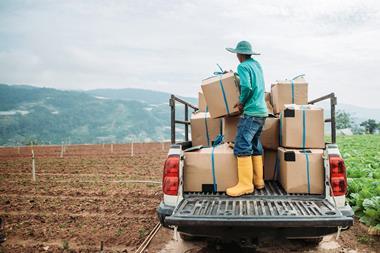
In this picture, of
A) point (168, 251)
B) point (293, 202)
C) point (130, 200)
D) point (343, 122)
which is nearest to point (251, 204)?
point (293, 202)

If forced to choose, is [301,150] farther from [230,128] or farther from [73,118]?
[73,118]

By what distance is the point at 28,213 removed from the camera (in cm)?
679

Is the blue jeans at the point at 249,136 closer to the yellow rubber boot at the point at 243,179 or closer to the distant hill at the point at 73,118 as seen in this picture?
the yellow rubber boot at the point at 243,179

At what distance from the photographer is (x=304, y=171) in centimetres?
400

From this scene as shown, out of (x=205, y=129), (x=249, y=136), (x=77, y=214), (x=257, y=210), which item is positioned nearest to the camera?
(x=257, y=210)

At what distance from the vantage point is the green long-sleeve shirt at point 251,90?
4.16 m

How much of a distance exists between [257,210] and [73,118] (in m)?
132

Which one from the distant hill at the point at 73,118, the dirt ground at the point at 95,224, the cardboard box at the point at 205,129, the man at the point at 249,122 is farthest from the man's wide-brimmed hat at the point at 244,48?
the distant hill at the point at 73,118

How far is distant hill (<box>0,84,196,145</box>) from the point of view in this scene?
109 meters

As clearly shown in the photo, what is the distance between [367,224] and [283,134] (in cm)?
232

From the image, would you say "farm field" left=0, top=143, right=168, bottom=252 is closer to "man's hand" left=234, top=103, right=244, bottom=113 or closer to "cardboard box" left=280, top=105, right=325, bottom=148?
"man's hand" left=234, top=103, right=244, bottom=113

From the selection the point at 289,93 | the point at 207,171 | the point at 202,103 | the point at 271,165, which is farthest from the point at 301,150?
the point at 202,103

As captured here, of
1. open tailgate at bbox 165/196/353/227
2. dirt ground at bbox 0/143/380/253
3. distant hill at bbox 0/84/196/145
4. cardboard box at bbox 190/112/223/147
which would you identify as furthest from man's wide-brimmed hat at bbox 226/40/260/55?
distant hill at bbox 0/84/196/145

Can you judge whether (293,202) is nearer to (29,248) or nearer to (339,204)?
(339,204)
